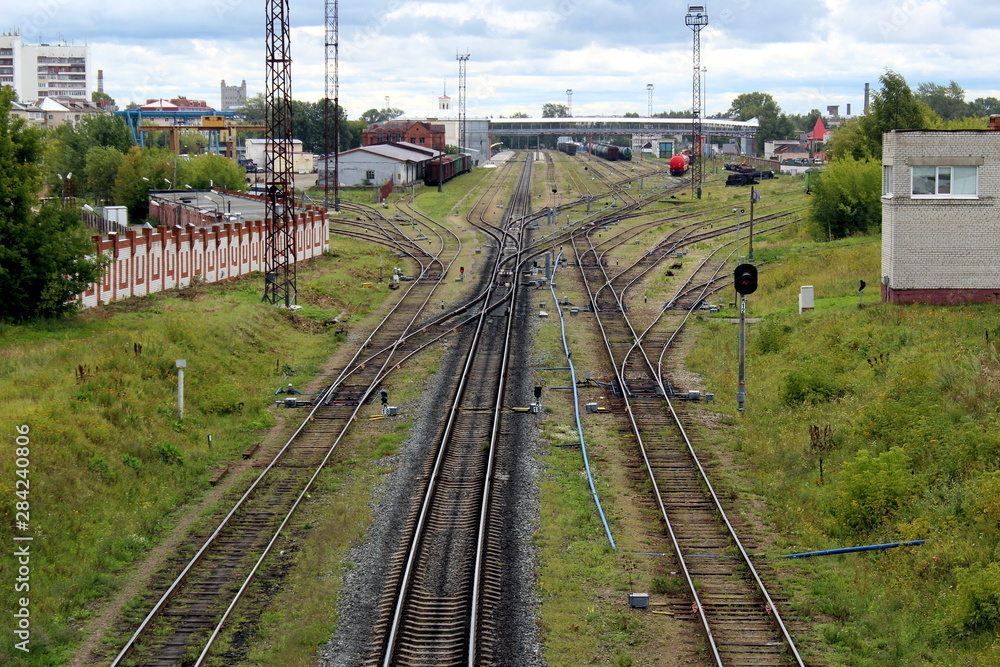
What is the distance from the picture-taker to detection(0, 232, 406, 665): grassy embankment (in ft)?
54.2

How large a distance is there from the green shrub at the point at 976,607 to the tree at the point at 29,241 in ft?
74.1

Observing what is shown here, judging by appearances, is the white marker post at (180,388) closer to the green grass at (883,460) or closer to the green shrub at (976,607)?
the green grass at (883,460)

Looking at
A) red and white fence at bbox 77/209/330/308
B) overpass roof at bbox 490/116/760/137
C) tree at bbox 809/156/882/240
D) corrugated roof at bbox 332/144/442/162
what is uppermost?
overpass roof at bbox 490/116/760/137

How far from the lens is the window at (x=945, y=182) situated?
97.0 feet

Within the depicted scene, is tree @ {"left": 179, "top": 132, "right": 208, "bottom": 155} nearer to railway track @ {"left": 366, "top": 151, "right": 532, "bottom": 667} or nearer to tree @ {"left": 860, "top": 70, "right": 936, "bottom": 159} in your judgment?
tree @ {"left": 860, "top": 70, "right": 936, "bottom": 159}

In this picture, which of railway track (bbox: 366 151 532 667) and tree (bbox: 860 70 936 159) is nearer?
railway track (bbox: 366 151 532 667)

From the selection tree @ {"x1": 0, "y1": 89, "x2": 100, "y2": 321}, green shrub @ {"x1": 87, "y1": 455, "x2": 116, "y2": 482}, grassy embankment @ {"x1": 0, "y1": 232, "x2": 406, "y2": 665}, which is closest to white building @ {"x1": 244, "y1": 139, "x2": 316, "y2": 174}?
grassy embankment @ {"x1": 0, "y1": 232, "x2": 406, "y2": 665}

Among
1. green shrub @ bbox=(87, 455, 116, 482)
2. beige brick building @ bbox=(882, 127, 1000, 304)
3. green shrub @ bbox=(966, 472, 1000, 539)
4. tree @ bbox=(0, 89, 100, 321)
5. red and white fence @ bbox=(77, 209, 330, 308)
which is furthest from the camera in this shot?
red and white fence @ bbox=(77, 209, 330, 308)

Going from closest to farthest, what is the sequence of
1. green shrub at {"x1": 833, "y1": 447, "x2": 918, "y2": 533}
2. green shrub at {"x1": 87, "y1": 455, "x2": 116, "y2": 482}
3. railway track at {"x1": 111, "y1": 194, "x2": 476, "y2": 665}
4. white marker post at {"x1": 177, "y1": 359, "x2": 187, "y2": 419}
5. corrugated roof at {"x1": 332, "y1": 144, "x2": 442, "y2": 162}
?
railway track at {"x1": 111, "y1": 194, "x2": 476, "y2": 665} < green shrub at {"x1": 833, "y1": 447, "x2": 918, "y2": 533} < green shrub at {"x1": 87, "y1": 455, "x2": 116, "y2": 482} < white marker post at {"x1": 177, "y1": 359, "x2": 187, "y2": 419} < corrugated roof at {"x1": 332, "y1": 144, "x2": 442, "y2": 162}

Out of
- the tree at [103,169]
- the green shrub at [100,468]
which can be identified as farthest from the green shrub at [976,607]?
the tree at [103,169]

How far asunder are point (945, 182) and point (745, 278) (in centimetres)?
784

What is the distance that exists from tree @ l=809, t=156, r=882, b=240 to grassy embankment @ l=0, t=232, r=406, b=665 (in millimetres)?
27765

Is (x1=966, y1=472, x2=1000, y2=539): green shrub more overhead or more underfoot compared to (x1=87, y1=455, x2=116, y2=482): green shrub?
more overhead

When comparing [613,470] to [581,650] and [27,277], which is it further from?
[27,277]
